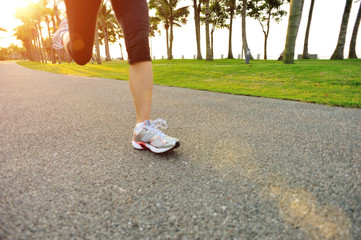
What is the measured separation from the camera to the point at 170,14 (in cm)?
2962

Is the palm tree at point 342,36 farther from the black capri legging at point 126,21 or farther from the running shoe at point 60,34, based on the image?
the running shoe at point 60,34

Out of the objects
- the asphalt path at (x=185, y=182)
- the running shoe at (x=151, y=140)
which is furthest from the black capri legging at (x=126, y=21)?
the asphalt path at (x=185, y=182)

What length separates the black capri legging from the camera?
1540 mm

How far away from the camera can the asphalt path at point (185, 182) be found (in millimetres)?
889

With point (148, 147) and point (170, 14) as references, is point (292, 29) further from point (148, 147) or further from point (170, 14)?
point (170, 14)

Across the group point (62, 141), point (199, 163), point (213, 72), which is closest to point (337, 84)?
point (213, 72)

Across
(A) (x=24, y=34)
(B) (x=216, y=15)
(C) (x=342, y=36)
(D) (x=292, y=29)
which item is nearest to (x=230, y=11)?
(B) (x=216, y=15)

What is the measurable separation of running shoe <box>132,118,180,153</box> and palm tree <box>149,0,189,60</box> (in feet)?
95.7

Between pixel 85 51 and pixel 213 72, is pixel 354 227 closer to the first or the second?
pixel 85 51

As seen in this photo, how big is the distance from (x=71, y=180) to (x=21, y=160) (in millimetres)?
569

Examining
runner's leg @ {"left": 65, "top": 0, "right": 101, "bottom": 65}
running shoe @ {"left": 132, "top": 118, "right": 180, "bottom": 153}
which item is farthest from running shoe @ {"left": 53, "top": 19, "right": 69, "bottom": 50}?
running shoe @ {"left": 132, "top": 118, "right": 180, "bottom": 153}

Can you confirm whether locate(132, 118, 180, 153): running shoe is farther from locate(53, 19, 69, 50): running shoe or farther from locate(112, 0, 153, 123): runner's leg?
locate(53, 19, 69, 50): running shoe

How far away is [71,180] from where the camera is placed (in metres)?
1.24

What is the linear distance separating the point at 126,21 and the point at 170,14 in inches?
1251
